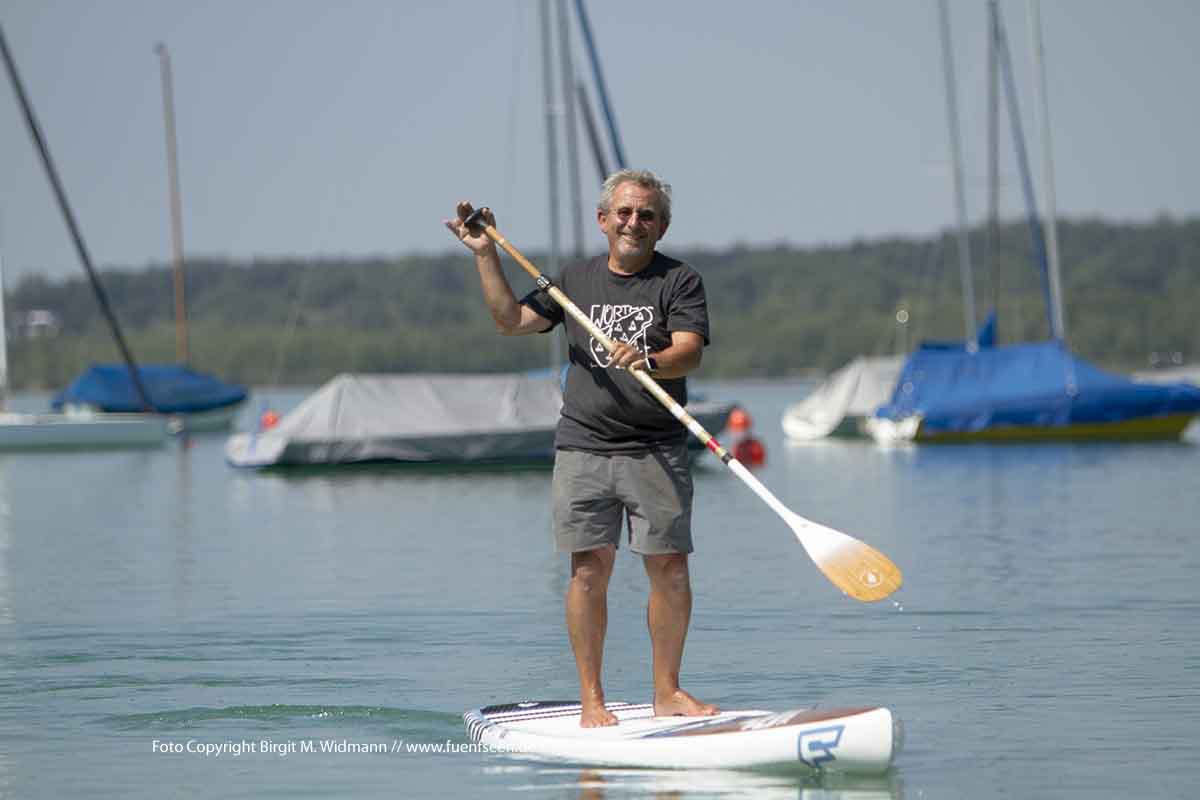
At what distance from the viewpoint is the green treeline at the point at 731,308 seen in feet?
Answer: 396

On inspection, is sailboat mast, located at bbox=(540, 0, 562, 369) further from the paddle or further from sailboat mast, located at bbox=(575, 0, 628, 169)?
the paddle

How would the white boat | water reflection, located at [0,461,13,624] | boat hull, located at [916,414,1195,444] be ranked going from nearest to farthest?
water reflection, located at [0,461,13,624], boat hull, located at [916,414,1195,444], the white boat

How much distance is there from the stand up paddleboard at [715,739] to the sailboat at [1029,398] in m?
31.8

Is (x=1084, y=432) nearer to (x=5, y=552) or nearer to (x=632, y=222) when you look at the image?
(x=5, y=552)

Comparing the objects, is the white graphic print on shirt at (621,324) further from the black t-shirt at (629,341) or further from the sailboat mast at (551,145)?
the sailboat mast at (551,145)

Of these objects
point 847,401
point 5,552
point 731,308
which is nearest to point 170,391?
point 847,401

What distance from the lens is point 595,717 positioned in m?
8.27

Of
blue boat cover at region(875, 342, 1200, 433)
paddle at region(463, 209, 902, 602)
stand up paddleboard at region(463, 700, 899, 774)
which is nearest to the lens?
stand up paddleboard at region(463, 700, 899, 774)

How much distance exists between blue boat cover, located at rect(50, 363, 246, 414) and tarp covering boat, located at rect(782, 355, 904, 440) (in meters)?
17.6

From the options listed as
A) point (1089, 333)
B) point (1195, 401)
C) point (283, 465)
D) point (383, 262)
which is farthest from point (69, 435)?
point (383, 262)

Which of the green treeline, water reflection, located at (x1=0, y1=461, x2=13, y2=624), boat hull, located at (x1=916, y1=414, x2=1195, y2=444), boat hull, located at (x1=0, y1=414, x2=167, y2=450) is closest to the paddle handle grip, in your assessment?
water reflection, located at (x1=0, y1=461, x2=13, y2=624)

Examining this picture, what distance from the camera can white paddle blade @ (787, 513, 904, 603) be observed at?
863 cm

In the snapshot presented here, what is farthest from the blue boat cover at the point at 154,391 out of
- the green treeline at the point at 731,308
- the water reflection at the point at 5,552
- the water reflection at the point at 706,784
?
the water reflection at the point at 706,784

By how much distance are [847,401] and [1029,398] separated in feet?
31.3
